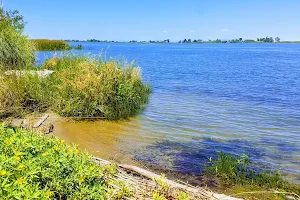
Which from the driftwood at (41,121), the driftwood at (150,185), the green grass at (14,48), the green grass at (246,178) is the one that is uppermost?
the green grass at (14,48)

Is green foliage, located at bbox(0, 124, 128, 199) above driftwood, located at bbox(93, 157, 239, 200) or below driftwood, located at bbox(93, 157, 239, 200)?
above

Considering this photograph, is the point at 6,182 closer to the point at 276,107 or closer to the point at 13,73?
the point at 13,73

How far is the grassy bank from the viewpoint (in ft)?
30.9

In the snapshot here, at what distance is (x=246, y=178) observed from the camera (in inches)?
232

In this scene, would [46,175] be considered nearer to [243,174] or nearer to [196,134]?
[243,174]

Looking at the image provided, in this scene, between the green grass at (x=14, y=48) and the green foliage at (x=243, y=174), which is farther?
the green grass at (x=14, y=48)

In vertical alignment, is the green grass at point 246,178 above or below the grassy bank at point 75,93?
below

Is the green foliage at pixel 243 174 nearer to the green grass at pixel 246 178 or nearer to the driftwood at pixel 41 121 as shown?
the green grass at pixel 246 178

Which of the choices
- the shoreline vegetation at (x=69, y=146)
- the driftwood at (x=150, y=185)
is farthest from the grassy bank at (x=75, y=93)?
the driftwood at (x=150, y=185)

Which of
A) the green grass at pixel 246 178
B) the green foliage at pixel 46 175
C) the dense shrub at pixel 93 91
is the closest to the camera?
the green foliage at pixel 46 175

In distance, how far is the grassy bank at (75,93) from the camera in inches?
371

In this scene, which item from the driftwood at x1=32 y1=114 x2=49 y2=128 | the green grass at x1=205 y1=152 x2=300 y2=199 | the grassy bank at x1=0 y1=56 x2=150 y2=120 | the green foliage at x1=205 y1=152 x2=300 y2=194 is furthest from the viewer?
the grassy bank at x1=0 y1=56 x2=150 y2=120

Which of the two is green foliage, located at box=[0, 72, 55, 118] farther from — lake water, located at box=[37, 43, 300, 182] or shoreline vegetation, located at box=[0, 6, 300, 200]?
lake water, located at box=[37, 43, 300, 182]

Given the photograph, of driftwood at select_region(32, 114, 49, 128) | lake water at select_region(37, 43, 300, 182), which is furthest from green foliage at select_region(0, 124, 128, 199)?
driftwood at select_region(32, 114, 49, 128)
